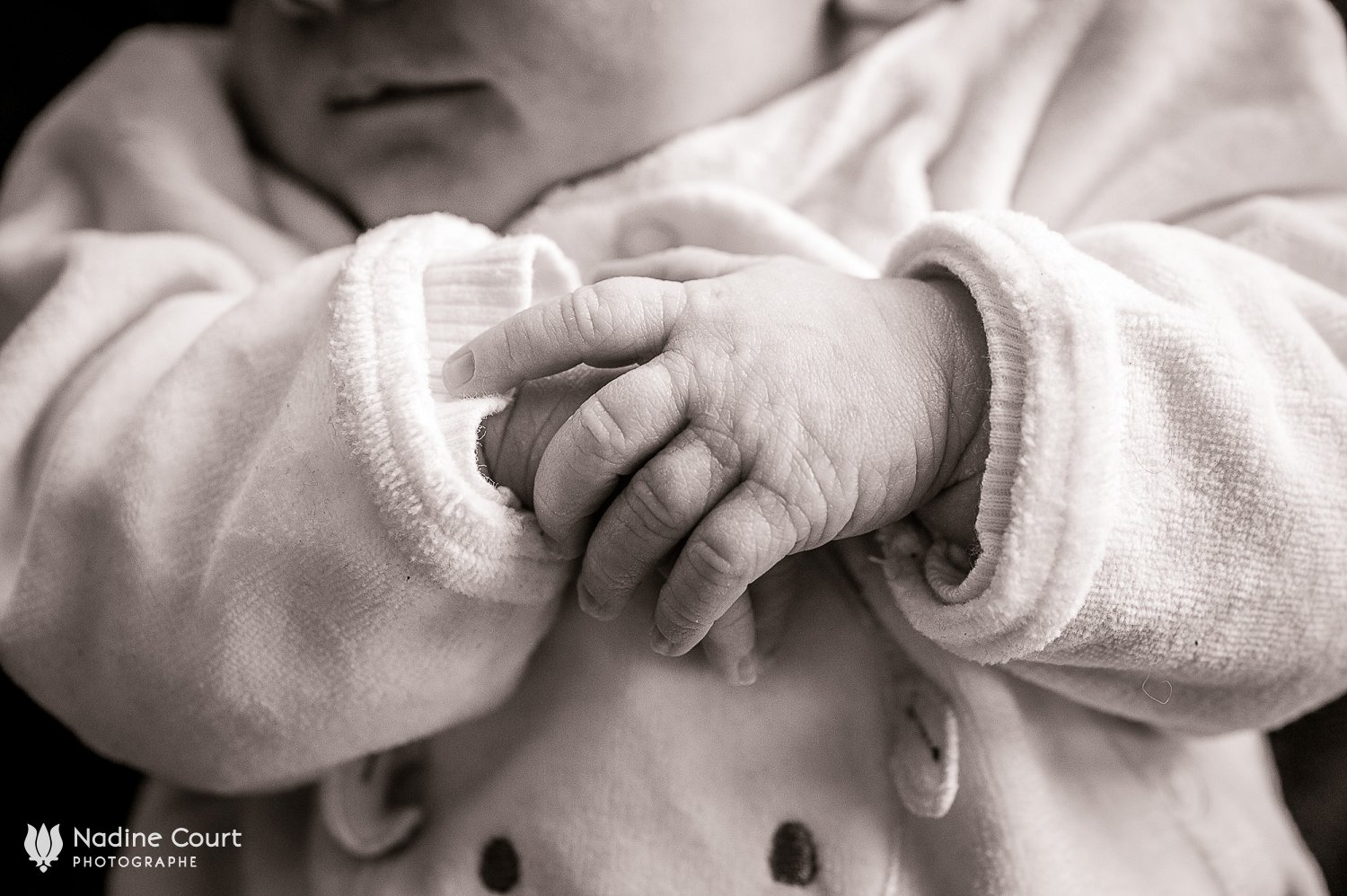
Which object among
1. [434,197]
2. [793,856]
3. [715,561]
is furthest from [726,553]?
[434,197]

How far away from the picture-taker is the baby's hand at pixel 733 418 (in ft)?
1.71

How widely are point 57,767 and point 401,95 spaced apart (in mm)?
753

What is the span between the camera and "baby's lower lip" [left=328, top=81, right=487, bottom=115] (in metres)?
0.77

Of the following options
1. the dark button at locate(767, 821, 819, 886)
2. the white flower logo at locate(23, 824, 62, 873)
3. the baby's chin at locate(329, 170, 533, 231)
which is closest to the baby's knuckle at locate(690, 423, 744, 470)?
the dark button at locate(767, 821, 819, 886)

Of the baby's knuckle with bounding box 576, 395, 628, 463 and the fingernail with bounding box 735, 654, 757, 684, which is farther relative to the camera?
the fingernail with bounding box 735, 654, 757, 684

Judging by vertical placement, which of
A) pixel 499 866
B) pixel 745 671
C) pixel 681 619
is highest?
pixel 681 619

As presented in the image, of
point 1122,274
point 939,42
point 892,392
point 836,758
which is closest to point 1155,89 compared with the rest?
point 939,42

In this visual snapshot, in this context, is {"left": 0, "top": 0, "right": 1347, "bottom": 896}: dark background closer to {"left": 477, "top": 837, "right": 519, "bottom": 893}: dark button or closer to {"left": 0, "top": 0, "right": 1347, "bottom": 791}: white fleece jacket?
{"left": 0, "top": 0, "right": 1347, "bottom": 791}: white fleece jacket

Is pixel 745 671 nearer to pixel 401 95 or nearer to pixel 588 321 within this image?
pixel 588 321

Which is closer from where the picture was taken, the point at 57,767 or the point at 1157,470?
the point at 1157,470

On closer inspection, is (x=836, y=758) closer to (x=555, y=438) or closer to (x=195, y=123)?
(x=555, y=438)

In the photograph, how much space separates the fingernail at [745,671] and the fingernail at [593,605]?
11 centimetres

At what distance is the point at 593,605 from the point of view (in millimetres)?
575

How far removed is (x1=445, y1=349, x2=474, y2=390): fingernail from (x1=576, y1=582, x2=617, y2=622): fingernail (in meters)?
0.13
